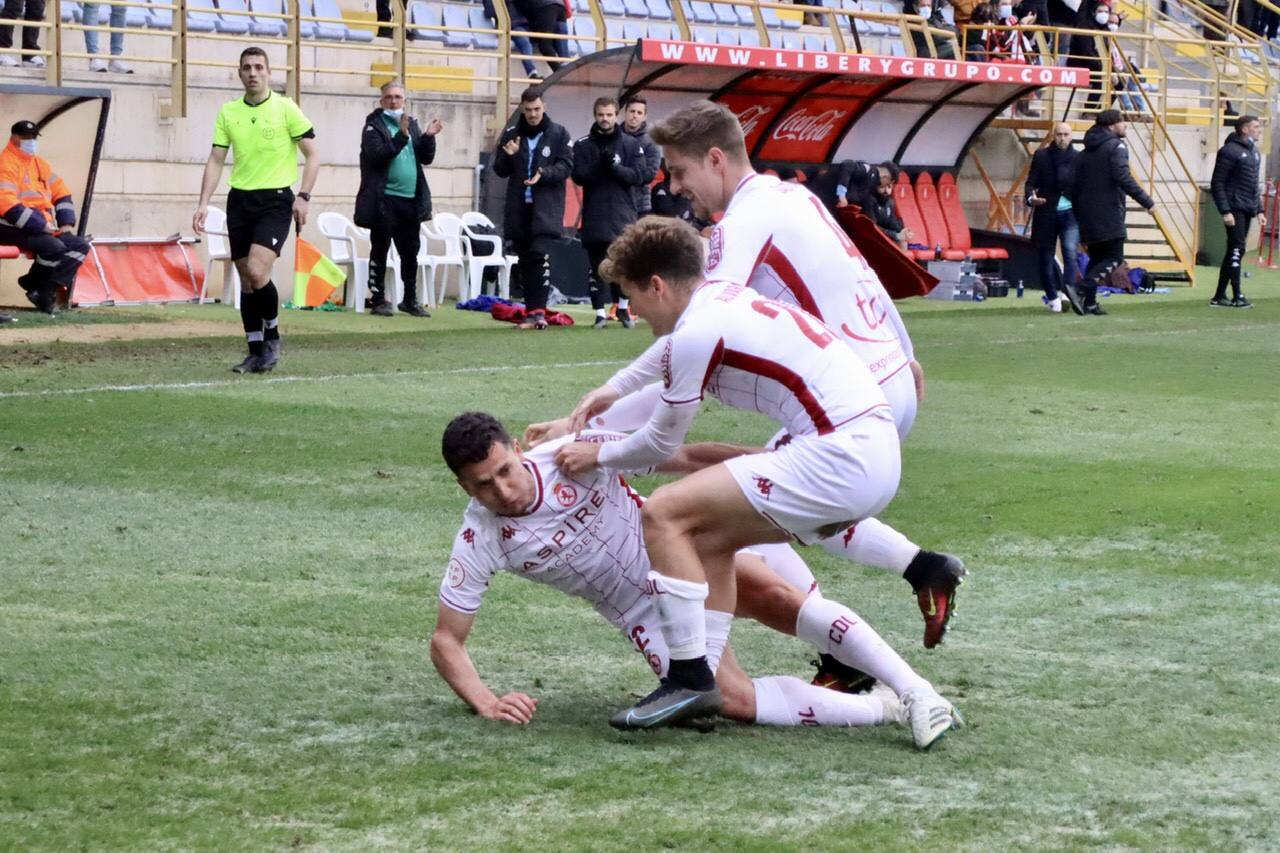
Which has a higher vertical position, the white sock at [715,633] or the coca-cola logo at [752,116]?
the coca-cola logo at [752,116]

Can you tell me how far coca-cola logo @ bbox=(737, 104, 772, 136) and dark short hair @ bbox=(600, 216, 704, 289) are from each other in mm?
19301

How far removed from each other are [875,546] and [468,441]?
133cm

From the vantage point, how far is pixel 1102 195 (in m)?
20.7

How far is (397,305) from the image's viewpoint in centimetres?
1920

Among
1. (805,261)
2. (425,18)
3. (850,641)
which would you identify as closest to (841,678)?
(850,641)

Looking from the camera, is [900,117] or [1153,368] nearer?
[1153,368]

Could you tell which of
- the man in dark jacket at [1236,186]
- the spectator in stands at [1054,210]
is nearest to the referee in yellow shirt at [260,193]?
the spectator in stands at [1054,210]

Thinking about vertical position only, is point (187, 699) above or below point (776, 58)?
below

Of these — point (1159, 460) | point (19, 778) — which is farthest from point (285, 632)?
point (1159, 460)

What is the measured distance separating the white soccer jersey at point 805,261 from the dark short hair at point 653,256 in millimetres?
335

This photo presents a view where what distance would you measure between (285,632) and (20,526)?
207 cm

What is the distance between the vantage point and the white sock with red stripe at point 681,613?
466cm

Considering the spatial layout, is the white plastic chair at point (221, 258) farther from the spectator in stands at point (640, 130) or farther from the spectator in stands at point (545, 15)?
the spectator in stands at point (545, 15)

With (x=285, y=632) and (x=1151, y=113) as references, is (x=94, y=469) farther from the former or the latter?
(x=1151, y=113)
